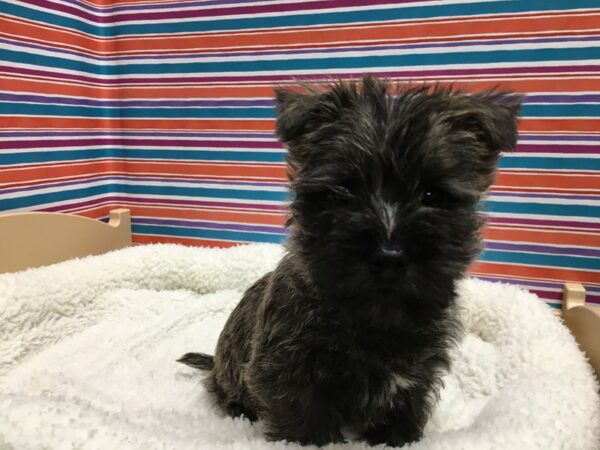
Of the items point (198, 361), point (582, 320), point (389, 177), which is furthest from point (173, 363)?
point (582, 320)

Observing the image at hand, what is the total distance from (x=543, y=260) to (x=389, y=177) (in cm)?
180

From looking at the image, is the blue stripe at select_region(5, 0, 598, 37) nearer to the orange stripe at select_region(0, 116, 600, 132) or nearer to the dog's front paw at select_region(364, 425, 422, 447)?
the orange stripe at select_region(0, 116, 600, 132)

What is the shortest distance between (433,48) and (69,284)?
2.31 meters

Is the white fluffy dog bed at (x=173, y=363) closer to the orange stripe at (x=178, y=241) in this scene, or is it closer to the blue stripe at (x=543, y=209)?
the orange stripe at (x=178, y=241)

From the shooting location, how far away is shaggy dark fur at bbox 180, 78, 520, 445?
1.12 metres

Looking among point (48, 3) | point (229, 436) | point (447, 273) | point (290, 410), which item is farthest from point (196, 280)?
point (447, 273)

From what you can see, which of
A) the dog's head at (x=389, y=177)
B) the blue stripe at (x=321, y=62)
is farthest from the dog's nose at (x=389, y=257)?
the blue stripe at (x=321, y=62)

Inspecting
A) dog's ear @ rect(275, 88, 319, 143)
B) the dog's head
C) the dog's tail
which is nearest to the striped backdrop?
the dog's tail

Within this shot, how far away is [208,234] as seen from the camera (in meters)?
3.28

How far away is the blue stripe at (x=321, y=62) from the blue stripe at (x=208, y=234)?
1.04 m

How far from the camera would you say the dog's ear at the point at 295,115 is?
1298 mm

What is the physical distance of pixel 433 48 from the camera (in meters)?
2.56

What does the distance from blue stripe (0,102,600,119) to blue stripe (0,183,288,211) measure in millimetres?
476

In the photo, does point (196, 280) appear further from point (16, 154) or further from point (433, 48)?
point (433, 48)
